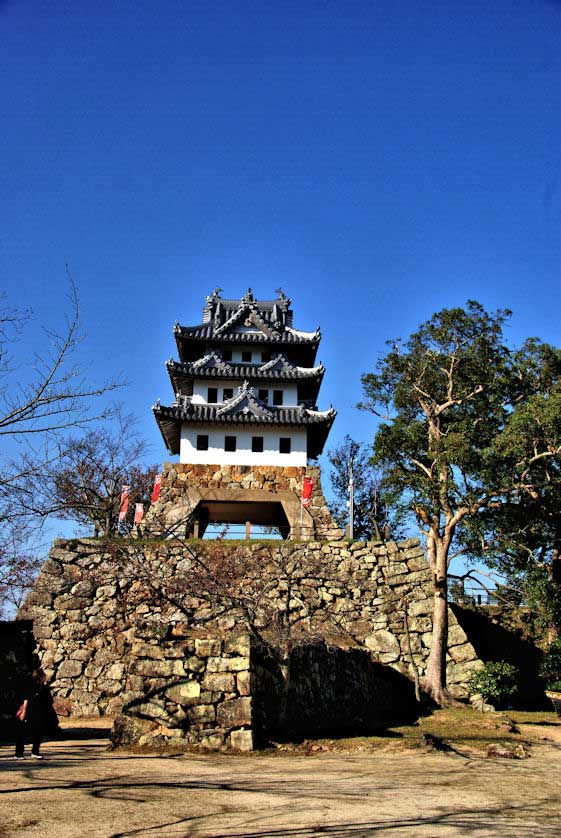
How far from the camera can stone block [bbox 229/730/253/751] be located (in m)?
10.4

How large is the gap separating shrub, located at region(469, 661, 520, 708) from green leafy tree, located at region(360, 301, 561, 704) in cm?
92

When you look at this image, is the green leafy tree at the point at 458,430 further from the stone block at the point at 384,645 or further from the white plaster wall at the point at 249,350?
the white plaster wall at the point at 249,350

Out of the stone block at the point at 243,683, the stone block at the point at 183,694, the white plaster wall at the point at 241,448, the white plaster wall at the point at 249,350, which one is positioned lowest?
the stone block at the point at 183,694

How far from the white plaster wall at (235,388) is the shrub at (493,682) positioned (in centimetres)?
1555

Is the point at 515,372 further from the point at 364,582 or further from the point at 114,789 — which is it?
the point at 114,789

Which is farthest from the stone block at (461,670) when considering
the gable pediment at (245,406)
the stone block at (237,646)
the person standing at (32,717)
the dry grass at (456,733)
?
the gable pediment at (245,406)

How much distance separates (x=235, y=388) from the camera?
106 ft

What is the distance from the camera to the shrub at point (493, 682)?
1883 cm

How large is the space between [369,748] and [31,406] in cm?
791

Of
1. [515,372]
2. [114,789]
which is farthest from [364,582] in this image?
[114,789]

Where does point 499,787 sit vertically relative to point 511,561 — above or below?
below

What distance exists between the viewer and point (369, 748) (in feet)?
38.3

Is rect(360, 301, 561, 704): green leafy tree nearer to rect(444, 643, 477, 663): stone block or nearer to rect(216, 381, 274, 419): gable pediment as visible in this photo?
rect(444, 643, 477, 663): stone block

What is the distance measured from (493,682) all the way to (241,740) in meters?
10.7
